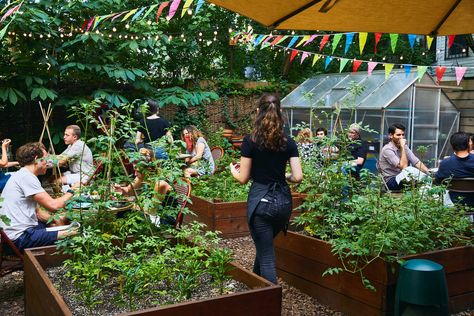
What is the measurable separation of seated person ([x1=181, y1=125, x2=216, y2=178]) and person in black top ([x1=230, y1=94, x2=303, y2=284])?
10.6 feet

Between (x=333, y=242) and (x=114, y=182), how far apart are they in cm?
168

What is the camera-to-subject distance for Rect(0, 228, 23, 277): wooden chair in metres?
3.46

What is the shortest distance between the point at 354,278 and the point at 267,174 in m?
0.99

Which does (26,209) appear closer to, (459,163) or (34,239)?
(34,239)

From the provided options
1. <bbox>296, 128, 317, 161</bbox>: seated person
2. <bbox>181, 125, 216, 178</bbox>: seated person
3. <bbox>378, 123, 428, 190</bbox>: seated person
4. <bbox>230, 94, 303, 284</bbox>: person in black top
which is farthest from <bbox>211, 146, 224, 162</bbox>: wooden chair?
<bbox>230, 94, 303, 284</bbox>: person in black top

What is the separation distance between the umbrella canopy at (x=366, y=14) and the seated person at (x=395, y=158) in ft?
10.5

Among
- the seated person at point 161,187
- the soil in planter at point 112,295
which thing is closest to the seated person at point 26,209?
the soil in planter at point 112,295

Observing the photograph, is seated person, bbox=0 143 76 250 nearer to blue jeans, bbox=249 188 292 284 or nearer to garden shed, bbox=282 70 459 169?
blue jeans, bbox=249 188 292 284

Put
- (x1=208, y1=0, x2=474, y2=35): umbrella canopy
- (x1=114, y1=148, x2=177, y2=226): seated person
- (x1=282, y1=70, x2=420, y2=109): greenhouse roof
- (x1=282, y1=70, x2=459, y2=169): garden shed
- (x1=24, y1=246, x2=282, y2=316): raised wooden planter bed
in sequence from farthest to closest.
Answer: (x1=282, y1=70, x2=420, y2=109): greenhouse roof < (x1=282, y1=70, x2=459, y2=169): garden shed < (x1=114, y1=148, x2=177, y2=226): seated person < (x1=208, y1=0, x2=474, y2=35): umbrella canopy < (x1=24, y1=246, x2=282, y2=316): raised wooden planter bed

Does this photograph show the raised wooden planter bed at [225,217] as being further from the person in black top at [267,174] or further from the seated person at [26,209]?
the person in black top at [267,174]

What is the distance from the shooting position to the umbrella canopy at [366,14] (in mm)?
2795

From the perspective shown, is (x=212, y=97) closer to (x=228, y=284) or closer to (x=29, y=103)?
(x=29, y=103)

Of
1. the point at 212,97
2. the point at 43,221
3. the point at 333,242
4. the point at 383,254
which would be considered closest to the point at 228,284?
the point at 333,242

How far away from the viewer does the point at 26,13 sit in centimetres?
780
